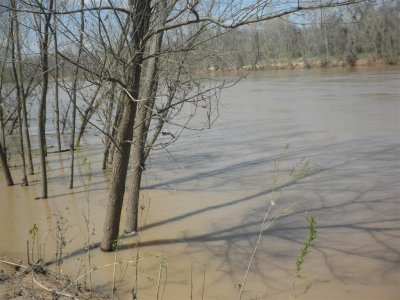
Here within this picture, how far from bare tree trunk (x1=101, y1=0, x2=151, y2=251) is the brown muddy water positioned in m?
0.38

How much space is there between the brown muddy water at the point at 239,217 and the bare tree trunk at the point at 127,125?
38 cm

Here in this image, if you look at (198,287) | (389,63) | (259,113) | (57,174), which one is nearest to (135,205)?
(198,287)

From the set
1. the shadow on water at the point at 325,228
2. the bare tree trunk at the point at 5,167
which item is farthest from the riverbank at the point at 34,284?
the bare tree trunk at the point at 5,167

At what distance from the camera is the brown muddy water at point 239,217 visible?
5.15m

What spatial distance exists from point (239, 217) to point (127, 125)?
2379 mm

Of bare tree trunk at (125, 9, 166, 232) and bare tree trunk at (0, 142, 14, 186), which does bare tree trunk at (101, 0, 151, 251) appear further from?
bare tree trunk at (0, 142, 14, 186)

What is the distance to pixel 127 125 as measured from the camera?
554 centimetres

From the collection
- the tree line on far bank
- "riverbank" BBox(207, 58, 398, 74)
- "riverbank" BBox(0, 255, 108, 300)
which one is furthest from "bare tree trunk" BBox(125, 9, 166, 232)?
"riverbank" BBox(207, 58, 398, 74)

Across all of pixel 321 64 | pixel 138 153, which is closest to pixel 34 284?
pixel 138 153

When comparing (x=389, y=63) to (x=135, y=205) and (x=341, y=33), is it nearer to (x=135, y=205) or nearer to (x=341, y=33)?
(x=341, y=33)

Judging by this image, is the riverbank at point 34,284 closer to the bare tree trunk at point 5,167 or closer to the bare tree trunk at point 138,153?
the bare tree trunk at point 138,153

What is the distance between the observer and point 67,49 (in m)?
6.54

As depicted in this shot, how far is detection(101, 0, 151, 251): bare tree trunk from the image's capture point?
5062mm

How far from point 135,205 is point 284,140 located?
708cm
